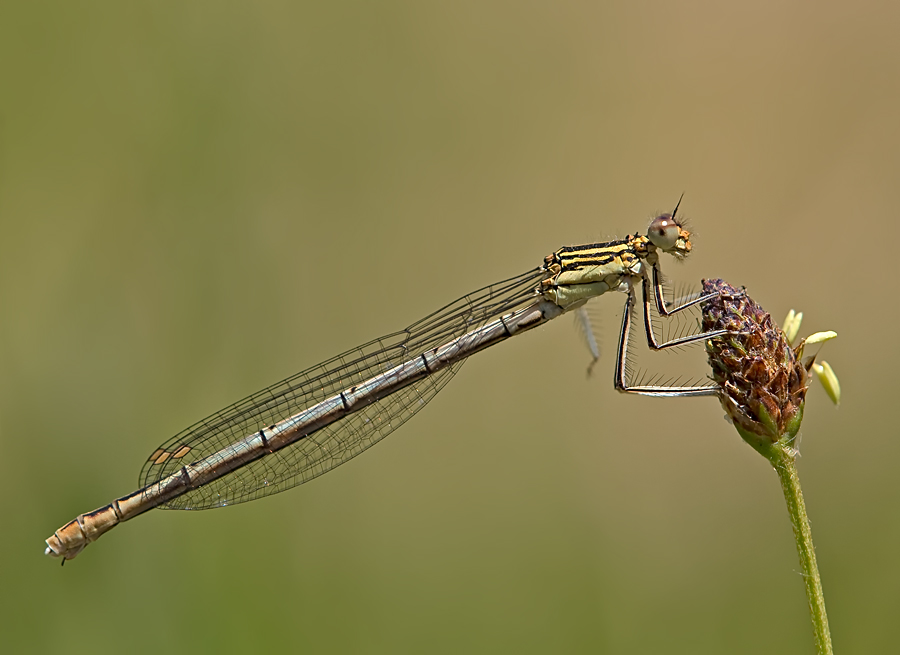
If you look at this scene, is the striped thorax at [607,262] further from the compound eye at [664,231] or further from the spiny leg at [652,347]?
the spiny leg at [652,347]

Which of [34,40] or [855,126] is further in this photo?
[855,126]

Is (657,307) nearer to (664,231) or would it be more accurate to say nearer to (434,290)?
(664,231)

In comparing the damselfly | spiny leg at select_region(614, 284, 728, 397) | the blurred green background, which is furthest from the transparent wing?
spiny leg at select_region(614, 284, 728, 397)

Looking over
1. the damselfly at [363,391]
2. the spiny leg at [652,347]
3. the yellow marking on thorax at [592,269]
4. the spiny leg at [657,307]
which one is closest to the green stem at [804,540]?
the spiny leg at [652,347]

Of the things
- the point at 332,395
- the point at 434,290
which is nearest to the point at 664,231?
the point at 332,395

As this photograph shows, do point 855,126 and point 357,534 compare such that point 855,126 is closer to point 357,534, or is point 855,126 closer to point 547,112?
point 547,112

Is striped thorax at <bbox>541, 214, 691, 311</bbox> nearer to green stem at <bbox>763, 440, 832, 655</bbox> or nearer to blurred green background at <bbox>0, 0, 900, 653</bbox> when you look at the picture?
blurred green background at <bbox>0, 0, 900, 653</bbox>

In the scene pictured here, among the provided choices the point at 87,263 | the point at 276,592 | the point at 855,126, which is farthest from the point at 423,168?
the point at 276,592
